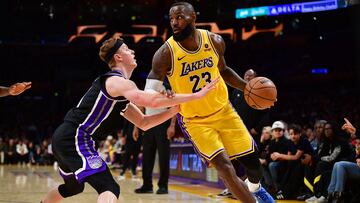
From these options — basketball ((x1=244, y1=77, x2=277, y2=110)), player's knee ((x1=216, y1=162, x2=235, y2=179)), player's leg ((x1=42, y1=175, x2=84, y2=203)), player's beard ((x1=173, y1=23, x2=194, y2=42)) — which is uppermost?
player's beard ((x1=173, y1=23, x2=194, y2=42))

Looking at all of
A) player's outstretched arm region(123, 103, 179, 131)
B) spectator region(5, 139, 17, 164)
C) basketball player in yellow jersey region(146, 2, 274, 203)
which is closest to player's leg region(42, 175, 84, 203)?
player's outstretched arm region(123, 103, 179, 131)

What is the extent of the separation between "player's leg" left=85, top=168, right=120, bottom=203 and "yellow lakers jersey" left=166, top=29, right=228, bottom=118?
1259 mm

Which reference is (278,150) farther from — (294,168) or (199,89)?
(199,89)

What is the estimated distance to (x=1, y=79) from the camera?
30.6 m

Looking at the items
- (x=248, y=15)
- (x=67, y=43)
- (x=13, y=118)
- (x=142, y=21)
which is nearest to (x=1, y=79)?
(x=13, y=118)

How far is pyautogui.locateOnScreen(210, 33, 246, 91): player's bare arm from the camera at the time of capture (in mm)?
5105

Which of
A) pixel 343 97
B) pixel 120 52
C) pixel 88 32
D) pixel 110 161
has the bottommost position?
pixel 110 161

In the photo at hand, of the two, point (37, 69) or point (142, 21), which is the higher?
point (142, 21)

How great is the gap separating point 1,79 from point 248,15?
574 inches

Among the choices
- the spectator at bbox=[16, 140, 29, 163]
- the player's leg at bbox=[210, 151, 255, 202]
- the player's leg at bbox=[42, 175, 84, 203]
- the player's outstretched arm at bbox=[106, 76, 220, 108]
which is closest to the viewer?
the player's outstretched arm at bbox=[106, 76, 220, 108]

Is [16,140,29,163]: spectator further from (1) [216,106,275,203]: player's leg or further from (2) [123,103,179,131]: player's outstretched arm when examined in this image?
(2) [123,103,179,131]: player's outstretched arm

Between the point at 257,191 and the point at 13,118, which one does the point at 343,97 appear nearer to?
the point at 13,118

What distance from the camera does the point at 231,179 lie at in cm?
468

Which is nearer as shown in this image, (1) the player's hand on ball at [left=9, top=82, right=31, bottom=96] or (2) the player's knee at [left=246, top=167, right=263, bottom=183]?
(2) the player's knee at [left=246, top=167, right=263, bottom=183]
